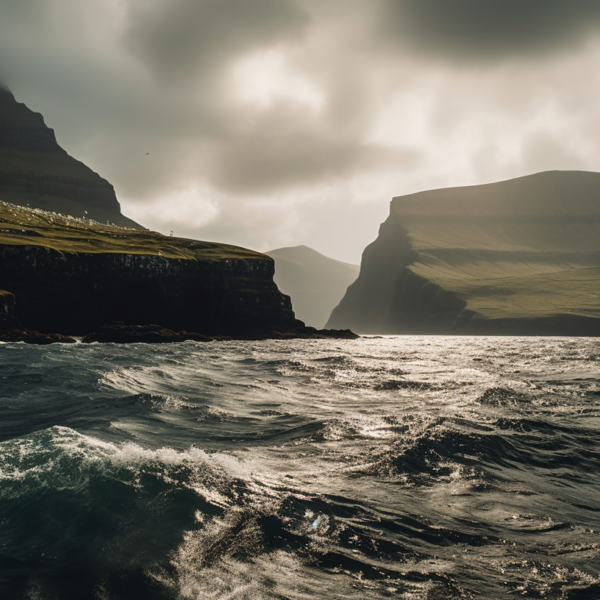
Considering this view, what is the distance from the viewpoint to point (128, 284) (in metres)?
92.9

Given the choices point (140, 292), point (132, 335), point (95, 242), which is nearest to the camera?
point (132, 335)

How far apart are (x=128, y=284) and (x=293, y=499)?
3509 inches

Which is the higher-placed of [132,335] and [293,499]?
[293,499]

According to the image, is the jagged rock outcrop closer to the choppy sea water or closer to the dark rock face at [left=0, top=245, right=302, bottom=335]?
the dark rock face at [left=0, top=245, right=302, bottom=335]

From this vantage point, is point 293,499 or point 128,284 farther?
point 128,284

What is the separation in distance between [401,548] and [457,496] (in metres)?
3.66

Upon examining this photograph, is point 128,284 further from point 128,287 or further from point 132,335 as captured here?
point 132,335

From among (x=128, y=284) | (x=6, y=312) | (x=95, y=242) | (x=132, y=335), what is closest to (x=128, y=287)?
(x=128, y=284)

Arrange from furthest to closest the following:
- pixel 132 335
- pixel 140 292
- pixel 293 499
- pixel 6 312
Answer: pixel 140 292 < pixel 132 335 < pixel 6 312 < pixel 293 499

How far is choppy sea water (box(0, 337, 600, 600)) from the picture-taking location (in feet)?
25.7

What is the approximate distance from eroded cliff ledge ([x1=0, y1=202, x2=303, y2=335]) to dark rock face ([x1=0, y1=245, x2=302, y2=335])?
16cm

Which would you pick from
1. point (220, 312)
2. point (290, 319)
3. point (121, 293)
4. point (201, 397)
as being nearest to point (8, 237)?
point (121, 293)

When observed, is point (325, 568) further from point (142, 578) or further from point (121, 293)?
point (121, 293)

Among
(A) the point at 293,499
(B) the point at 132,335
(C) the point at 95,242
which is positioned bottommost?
(B) the point at 132,335
